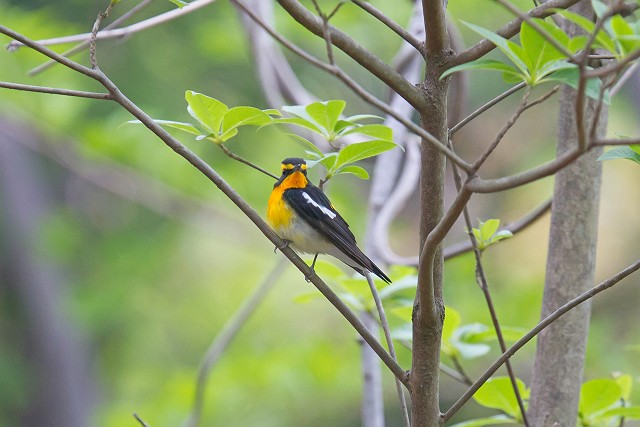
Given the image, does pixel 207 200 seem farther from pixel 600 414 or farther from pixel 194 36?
pixel 600 414

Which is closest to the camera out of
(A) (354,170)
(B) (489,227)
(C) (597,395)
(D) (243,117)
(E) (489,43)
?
(E) (489,43)

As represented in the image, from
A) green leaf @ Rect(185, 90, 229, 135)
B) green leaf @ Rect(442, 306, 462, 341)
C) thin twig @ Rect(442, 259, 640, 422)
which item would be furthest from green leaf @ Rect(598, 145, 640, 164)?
green leaf @ Rect(442, 306, 462, 341)

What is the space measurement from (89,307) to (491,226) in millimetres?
6315

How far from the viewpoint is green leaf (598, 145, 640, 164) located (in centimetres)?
133

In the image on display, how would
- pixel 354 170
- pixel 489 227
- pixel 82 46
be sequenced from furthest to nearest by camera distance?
1. pixel 82 46
2. pixel 489 227
3. pixel 354 170

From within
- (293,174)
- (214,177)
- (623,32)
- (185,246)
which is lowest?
(214,177)

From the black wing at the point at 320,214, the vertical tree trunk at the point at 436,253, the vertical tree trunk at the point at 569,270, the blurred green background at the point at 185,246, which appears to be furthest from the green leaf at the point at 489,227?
the blurred green background at the point at 185,246

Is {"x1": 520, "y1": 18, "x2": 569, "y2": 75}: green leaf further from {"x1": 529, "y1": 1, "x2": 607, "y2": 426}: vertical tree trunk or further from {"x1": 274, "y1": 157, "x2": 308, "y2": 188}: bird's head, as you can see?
{"x1": 274, "y1": 157, "x2": 308, "y2": 188}: bird's head

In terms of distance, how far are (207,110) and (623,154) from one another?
73 cm

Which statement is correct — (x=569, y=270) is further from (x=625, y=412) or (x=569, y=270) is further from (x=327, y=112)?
(x=327, y=112)

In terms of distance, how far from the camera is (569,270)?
1.85 meters

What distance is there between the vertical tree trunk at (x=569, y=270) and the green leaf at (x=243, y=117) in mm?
782

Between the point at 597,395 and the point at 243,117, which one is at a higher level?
the point at 243,117

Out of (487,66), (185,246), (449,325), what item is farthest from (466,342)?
(185,246)
